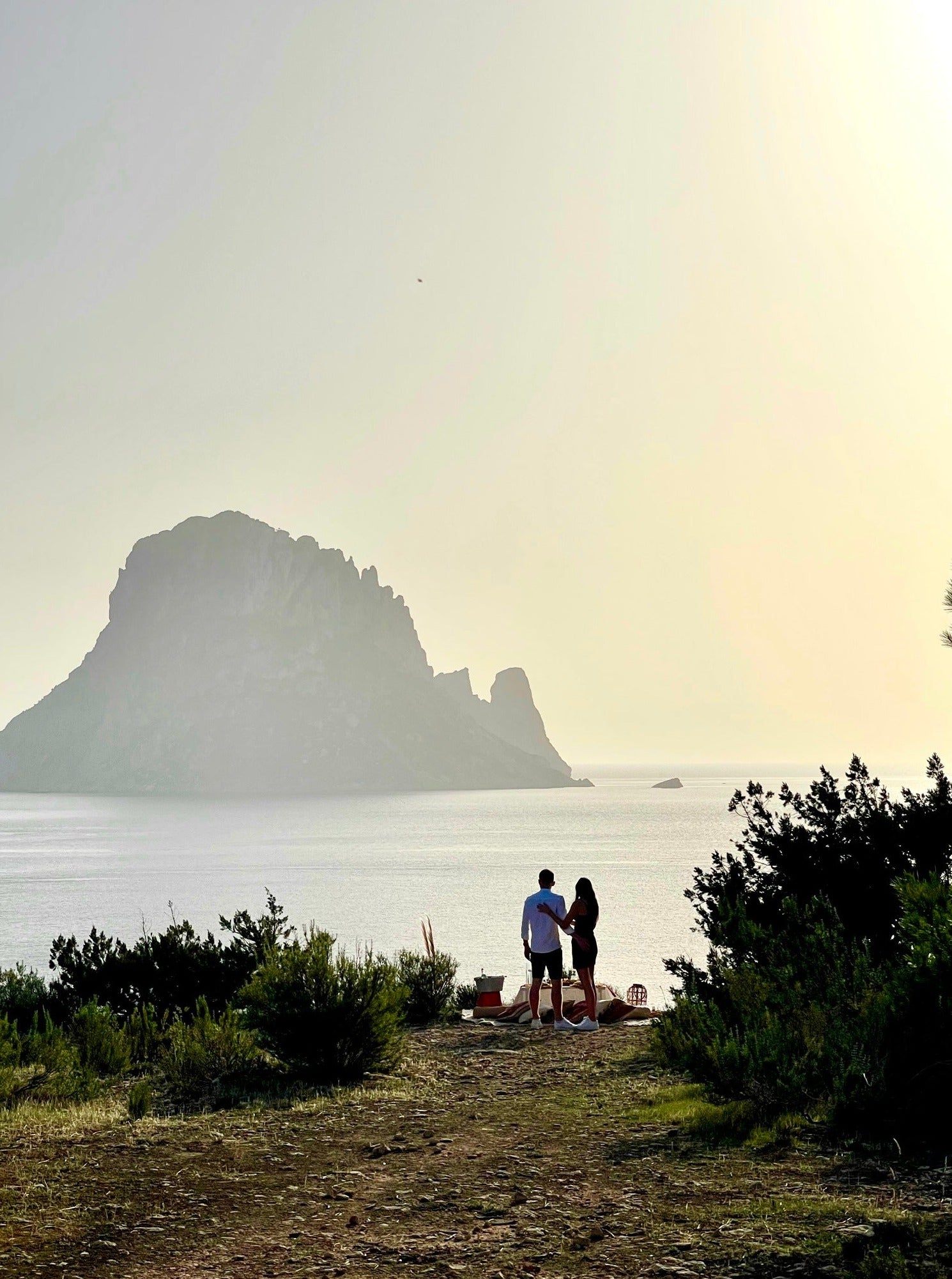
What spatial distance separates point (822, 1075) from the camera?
8.15m

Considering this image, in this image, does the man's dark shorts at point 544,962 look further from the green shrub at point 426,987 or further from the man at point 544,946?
the green shrub at point 426,987

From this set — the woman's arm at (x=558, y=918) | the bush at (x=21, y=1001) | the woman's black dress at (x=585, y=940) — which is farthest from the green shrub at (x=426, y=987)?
the bush at (x=21, y=1001)

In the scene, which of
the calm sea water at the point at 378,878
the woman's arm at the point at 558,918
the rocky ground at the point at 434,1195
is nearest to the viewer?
the rocky ground at the point at 434,1195

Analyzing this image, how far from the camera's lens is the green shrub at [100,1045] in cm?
1096

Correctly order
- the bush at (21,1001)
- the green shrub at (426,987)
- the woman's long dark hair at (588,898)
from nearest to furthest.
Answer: the woman's long dark hair at (588,898) < the bush at (21,1001) < the green shrub at (426,987)

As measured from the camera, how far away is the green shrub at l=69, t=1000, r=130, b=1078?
10961 millimetres

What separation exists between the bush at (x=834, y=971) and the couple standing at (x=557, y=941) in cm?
132

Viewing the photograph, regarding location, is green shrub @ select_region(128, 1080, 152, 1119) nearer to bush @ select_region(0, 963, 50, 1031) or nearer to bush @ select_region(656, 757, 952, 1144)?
bush @ select_region(656, 757, 952, 1144)

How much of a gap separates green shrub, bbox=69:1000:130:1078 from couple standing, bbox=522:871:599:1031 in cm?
476

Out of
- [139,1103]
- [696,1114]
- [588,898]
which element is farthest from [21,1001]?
[696,1114]

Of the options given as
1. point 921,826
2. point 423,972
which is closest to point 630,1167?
point 921,826

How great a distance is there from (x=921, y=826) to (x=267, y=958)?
698 cm

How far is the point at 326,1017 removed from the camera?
10570mm

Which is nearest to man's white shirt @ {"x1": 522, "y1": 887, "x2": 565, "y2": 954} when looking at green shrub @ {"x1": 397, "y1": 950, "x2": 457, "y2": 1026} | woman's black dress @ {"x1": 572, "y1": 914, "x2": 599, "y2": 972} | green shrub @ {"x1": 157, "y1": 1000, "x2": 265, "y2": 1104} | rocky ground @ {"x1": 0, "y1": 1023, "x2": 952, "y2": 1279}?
woman's black dress @ {"x1": 572, "y1": 914, "x2": 599, "y2": 972}
